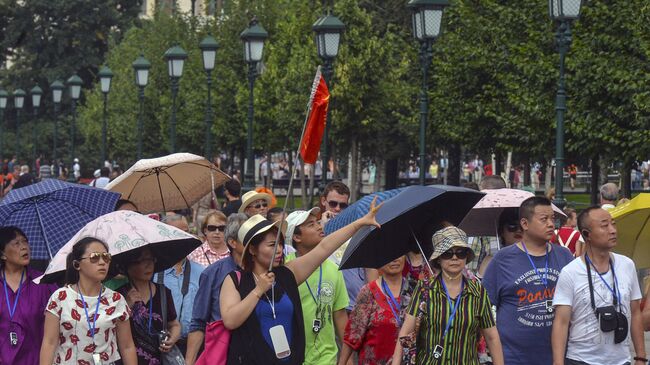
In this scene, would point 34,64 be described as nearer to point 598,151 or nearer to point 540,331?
point 598,151

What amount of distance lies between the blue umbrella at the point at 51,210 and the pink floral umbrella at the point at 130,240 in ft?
4.64

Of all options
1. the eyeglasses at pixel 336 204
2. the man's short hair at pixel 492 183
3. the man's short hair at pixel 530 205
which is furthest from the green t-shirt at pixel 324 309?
the man's short hair at pixel 492 183

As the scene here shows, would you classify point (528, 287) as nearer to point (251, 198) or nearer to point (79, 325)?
point (79, 325)

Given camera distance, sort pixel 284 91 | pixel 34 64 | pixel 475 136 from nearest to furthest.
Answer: pixel 475 136 < pixel 284 91 < pixel 34 64

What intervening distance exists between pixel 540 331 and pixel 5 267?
3153 millimetres

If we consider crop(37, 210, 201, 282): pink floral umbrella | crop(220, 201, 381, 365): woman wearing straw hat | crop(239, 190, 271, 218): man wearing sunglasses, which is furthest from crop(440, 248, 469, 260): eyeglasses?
crop(239, 190, 271, 218): man wearing sunglasses

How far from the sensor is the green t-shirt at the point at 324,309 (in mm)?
9523

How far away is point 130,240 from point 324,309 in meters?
1.27

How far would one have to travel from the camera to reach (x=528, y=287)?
9.40 meters

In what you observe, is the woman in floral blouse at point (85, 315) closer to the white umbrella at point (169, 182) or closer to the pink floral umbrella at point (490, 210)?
the pink floral umbrella at point (490, 210)

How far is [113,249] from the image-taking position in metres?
9.16

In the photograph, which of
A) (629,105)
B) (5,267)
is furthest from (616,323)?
(629,105)

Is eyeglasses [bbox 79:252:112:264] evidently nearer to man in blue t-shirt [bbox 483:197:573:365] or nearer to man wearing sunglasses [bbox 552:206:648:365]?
man in blue t-shirt [bbox 483:197:573:365]

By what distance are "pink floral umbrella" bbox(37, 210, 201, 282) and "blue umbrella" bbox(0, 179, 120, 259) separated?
1.41 m
